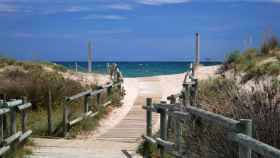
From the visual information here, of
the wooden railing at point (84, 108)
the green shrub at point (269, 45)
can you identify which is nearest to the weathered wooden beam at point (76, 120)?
the wooden railing at point (84, 108)

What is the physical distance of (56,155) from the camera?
11578mm

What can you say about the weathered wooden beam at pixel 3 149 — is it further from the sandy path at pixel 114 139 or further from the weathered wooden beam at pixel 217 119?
the weathered wooden beam at pixel 217 119

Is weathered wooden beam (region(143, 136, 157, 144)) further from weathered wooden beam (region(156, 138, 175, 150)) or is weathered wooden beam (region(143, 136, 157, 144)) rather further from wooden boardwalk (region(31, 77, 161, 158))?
weathered wooden beam (region(156, 138, 175, 150))

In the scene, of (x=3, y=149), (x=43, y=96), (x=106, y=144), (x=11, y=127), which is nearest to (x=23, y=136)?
(x=11, y=127)

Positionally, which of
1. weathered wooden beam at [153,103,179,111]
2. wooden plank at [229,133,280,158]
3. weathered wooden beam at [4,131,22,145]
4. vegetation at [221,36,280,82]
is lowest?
weathered wooden beam at [4,131,22,145]

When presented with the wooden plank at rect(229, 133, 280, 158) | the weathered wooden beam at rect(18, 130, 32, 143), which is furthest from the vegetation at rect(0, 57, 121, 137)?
the wooden plank at rect(229, 133, 280, 158)

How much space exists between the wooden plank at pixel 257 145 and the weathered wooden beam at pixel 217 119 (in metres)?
0.11

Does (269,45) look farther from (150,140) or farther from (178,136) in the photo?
(178,136)

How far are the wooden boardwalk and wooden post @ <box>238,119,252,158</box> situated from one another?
5.52 metres

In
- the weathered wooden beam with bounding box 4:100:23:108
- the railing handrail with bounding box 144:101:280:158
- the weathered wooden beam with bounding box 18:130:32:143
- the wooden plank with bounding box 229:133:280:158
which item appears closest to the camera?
the wooden plank with bounding box 229:133:280:158

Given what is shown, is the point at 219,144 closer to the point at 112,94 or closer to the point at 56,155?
the point at 56,155

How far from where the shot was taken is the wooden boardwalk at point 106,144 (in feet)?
39.0

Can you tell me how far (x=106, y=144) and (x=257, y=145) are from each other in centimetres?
822

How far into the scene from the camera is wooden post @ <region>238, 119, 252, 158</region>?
6.25m
